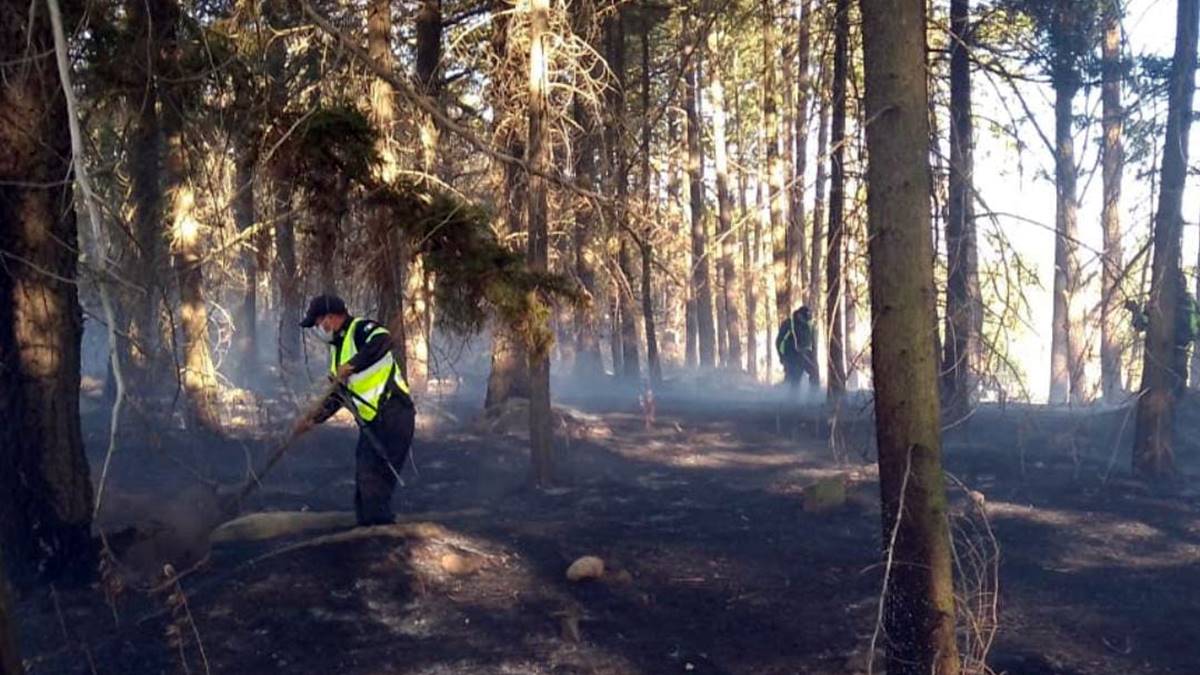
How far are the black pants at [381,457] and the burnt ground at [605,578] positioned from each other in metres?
0.30

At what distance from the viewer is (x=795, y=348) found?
61.8 ft

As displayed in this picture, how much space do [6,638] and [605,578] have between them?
5.41 metres

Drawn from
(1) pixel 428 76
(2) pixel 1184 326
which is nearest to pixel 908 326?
(1) pixel 428 76

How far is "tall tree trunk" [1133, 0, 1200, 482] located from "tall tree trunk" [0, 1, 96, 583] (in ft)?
32.7

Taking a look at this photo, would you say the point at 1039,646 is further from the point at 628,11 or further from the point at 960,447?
the point at 628,11

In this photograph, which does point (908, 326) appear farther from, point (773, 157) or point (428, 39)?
point (773, 157)

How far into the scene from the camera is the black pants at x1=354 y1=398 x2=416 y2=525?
8750 millimetres

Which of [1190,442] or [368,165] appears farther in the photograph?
[1190,442]

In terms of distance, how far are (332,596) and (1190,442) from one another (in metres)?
12.9

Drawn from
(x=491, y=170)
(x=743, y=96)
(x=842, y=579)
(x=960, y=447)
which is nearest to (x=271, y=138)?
(x=842, y=579)

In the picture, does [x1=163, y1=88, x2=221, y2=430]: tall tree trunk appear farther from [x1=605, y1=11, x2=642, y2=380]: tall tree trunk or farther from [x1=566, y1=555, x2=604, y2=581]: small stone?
[x1=566, y1=555, x2=604, y2=581]: small stone

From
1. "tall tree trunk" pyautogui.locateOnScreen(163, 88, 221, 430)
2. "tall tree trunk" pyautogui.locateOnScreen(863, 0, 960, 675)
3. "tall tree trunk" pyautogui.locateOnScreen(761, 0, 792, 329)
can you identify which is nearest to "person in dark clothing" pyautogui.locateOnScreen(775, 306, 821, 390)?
"tall tree trunk" pyautogui.locateOnScreen(761, 0, 792, 329)

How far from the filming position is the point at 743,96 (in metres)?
36.0

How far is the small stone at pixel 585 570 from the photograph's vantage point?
28.2ft
